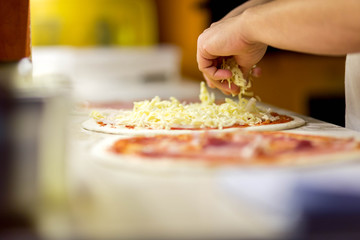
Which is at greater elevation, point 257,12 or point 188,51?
point 257,12

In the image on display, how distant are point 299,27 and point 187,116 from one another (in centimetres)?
34

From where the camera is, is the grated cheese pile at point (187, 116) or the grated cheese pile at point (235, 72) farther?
the grated cheese pile at point (235, 72)

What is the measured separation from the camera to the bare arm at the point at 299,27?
3.10 feet

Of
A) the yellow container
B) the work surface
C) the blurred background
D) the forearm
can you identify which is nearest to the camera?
the work surface

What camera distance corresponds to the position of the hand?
3.86ft

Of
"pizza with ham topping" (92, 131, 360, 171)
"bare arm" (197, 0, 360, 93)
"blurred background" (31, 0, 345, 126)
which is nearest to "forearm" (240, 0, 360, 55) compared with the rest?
"bare arm" (197, 0, 360, 93)

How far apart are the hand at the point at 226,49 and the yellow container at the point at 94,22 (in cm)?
290

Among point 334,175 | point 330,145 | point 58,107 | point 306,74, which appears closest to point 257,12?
point 330,145

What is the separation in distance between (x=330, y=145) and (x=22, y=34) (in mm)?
807

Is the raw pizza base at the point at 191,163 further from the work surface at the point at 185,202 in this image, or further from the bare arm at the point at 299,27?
the bare arm at the point at 299,27

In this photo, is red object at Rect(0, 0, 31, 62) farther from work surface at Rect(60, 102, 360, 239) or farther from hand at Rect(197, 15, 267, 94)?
work surface at Rect(60, 102, 360, 239)

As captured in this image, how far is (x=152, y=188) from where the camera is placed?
680 mm

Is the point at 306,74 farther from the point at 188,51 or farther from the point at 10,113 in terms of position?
the point at 10,113

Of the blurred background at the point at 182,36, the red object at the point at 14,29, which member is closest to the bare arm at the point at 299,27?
the red object at the point at 14,29
